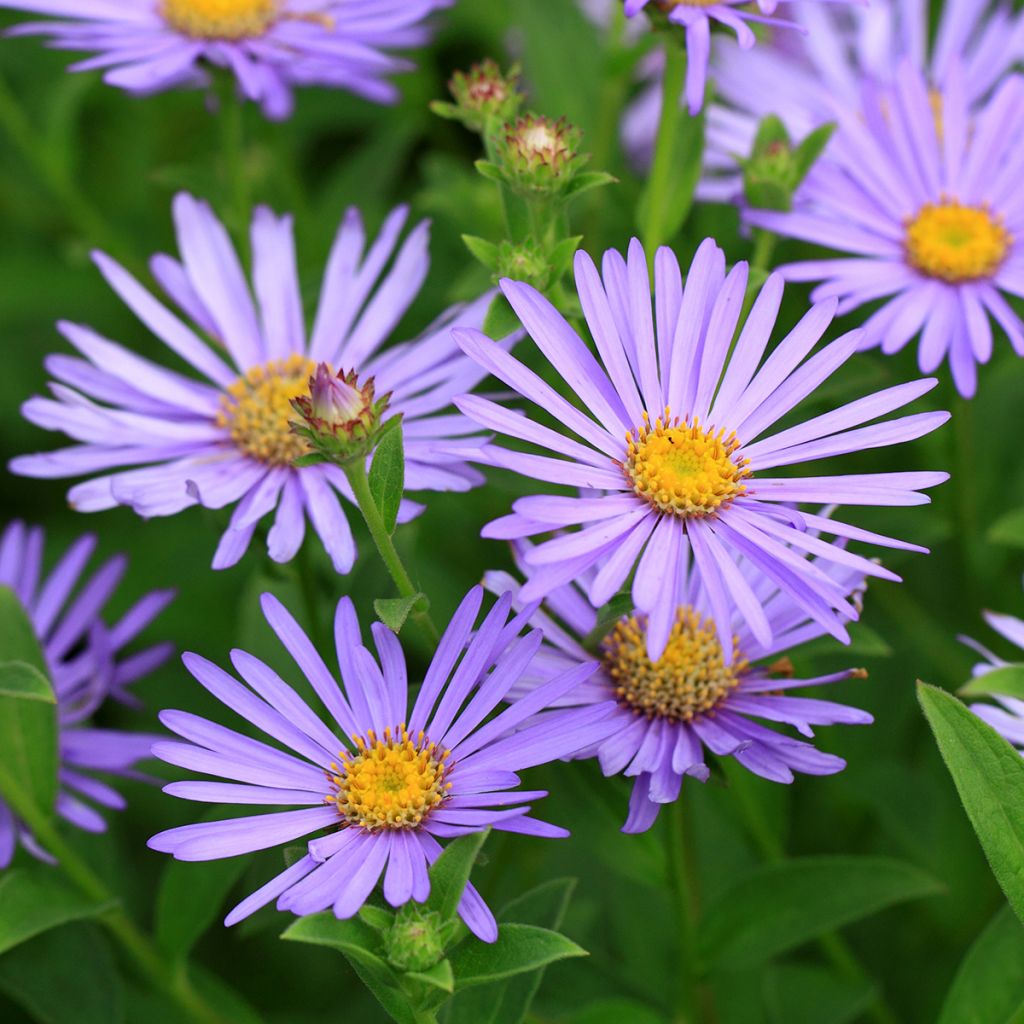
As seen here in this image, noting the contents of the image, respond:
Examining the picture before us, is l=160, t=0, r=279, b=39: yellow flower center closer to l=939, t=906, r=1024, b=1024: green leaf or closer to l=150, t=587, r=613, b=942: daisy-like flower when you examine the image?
l=150, t=587, r=613, b=942: daisy-like flower

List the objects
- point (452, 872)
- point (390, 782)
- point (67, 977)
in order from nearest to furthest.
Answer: point (452, 872), point (390, 782), point (67, 977)

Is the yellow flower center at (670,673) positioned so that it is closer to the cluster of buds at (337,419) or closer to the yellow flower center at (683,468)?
the yellow flower center at (683,468)

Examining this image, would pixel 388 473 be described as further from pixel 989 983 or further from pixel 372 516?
pixel 989 983

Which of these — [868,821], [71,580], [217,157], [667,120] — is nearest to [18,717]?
[71,580]

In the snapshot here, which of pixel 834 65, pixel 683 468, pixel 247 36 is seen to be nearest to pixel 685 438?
pixel 683 468

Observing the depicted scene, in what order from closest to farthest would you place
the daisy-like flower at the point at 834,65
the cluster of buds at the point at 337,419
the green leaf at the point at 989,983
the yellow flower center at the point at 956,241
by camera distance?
the cluster of buds at the point at 337,419
the green leaf at the point at 989,983
the yellow flower center at the point at 956,241
the daisy-like flower at the point at 834,65

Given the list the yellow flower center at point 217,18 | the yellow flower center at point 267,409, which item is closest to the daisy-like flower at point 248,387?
the yellow flower center at point 267,409
